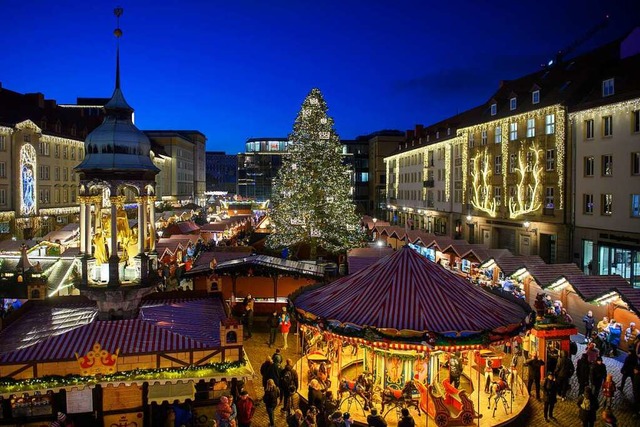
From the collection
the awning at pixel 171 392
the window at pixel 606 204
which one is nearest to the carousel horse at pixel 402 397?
the awning at pixel 171 392

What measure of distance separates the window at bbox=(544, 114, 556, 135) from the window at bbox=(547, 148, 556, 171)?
1.18 m

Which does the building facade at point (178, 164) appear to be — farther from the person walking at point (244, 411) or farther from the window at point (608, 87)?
the person walking at point (244, 411)

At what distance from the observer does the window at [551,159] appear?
3475 cm

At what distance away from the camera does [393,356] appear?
13781 millimetres

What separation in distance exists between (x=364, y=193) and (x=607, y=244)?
72.6 meters

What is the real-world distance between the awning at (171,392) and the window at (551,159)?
98.3 ft

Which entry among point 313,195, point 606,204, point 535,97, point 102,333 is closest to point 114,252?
point 102,333

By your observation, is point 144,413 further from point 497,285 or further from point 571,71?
point 571,71

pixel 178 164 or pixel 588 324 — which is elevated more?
pixel 178 164

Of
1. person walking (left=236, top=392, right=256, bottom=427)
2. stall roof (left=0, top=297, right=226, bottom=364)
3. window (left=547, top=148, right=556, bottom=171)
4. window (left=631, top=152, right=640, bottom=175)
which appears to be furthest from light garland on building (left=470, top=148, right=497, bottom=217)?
person walking (left=236, top=392, right=256, bottom=427)

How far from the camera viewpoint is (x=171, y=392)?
36.1 feet

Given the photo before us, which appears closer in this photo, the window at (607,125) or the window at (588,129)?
the window at (607,125)

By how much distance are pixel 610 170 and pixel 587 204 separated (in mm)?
2718

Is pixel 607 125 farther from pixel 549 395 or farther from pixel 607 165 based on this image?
pixel 549 395
